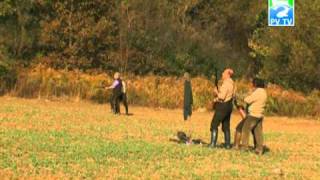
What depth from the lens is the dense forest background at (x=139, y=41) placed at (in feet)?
124

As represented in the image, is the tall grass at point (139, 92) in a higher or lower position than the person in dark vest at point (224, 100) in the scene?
lower

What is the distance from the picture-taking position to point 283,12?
37219mm

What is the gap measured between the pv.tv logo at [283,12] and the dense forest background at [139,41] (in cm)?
62

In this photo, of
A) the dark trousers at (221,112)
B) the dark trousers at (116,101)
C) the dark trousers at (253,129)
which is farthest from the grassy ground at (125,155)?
the dark trousers at (116,101)

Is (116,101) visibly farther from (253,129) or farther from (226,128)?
(253,129)

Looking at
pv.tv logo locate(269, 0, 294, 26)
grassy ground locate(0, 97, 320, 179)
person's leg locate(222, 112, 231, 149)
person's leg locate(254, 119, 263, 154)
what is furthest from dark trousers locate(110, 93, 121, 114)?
pv.tv logo locate(269, 0, 294, 26)

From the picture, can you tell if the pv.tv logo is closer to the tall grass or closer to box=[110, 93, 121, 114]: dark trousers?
the tall grass

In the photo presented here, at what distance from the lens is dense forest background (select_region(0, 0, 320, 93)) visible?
37906 mm

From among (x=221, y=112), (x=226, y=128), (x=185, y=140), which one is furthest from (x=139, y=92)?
(x=221, y=112)

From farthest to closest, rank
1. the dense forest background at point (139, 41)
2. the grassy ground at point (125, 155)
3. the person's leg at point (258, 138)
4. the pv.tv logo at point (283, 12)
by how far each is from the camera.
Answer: the dense forest background at point (139, 41) < the pv.tv logo at point (283, 12) < the person's leg at point (258, 138) < the grassy ground at point (125, 155)

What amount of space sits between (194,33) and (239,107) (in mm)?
32890

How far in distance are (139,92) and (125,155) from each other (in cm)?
2502

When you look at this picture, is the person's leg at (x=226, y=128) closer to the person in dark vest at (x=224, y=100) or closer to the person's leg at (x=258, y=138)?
the person in dark vest at (x=224, y=100)

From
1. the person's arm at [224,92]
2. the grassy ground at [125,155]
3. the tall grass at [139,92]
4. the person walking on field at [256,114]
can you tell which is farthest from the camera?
the tall grass at [139,92]
